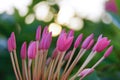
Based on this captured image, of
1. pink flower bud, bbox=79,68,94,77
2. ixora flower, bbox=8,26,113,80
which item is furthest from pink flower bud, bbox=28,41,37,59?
pink flower bud, bbox=79,68,94,77

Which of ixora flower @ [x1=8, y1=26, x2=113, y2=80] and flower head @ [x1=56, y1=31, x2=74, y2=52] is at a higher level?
flower head @ [x1=56, y1=31, x2=74, y2=52]

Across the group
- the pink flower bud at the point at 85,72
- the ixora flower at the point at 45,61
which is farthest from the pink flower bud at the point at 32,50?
the pink flower bud at the point at 85,72

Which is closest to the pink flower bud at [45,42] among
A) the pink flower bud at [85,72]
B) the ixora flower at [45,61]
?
the ixora flower at [45,61]

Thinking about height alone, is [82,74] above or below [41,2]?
above

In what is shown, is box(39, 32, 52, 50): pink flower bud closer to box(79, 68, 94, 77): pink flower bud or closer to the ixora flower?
the ixora flower

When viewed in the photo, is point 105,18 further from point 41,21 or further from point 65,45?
point 65,45

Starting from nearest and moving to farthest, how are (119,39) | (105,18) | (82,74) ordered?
(82,74) < (119,39) < (105,18)

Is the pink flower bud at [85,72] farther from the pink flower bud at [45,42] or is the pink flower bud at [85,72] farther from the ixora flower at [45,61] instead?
the pink flower bud at [45,42]

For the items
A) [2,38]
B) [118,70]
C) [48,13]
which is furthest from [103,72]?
[48,13]

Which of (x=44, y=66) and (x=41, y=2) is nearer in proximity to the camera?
(x=44, y=66)

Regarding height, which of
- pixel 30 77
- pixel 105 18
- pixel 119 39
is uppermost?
pixel 30 77

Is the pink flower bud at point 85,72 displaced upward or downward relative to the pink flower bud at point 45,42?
downward
